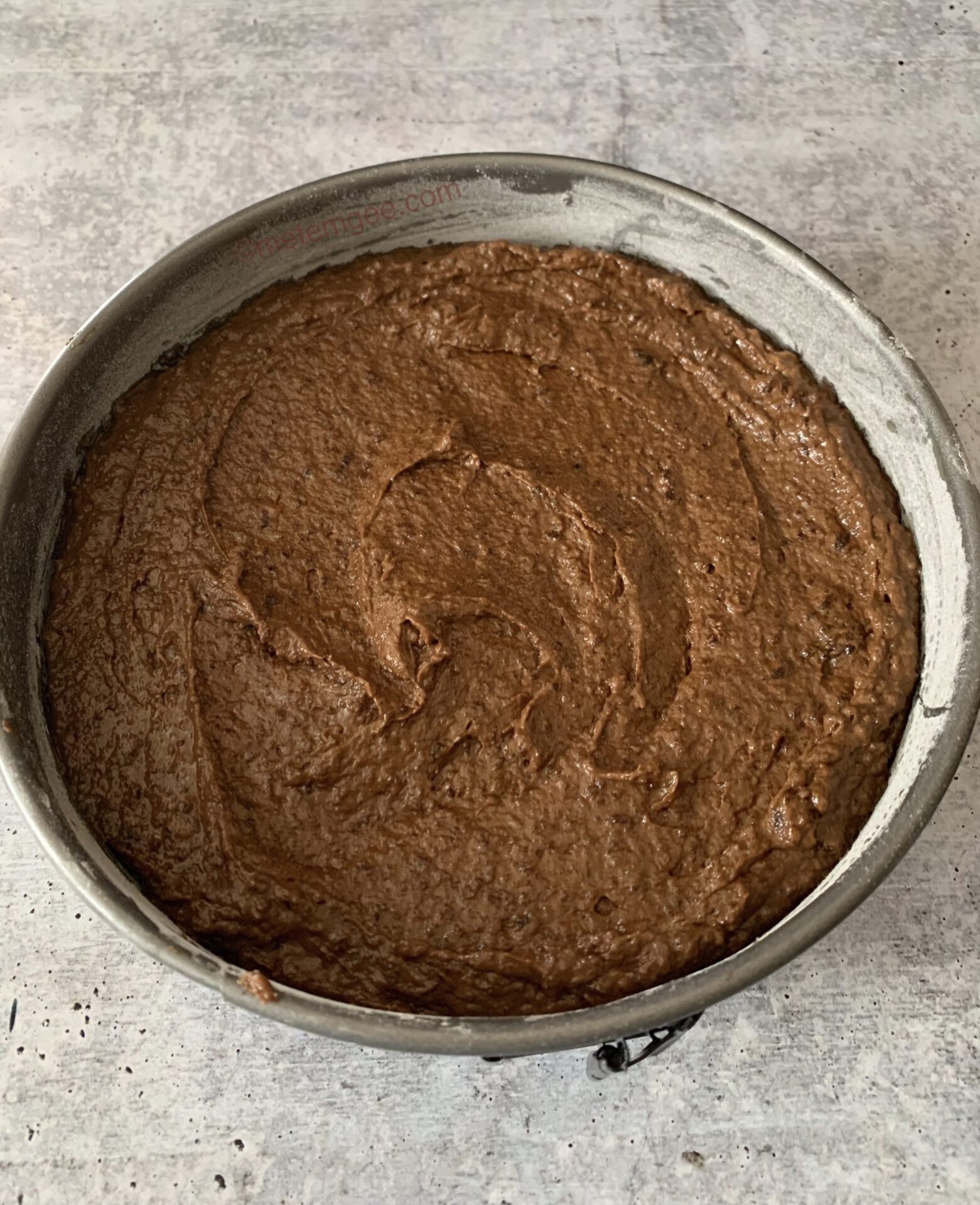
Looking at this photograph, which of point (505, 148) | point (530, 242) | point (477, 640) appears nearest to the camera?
point (477, 640)

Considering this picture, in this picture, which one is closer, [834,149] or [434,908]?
[434,908]

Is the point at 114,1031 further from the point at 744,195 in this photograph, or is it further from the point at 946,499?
the point at 744,195

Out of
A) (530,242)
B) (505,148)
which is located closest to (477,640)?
(530,242)

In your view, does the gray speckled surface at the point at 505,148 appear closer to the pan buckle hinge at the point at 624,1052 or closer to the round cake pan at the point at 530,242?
the pan buckle hinge at the point at 624,1052

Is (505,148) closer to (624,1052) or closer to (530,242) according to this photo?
(530,242)

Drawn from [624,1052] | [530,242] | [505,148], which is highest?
[505,148]

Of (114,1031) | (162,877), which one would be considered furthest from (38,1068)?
(162,877)

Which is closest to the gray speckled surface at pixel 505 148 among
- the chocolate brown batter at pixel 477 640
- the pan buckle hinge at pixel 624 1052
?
the pan buckle hinge at pixel 624 1052
